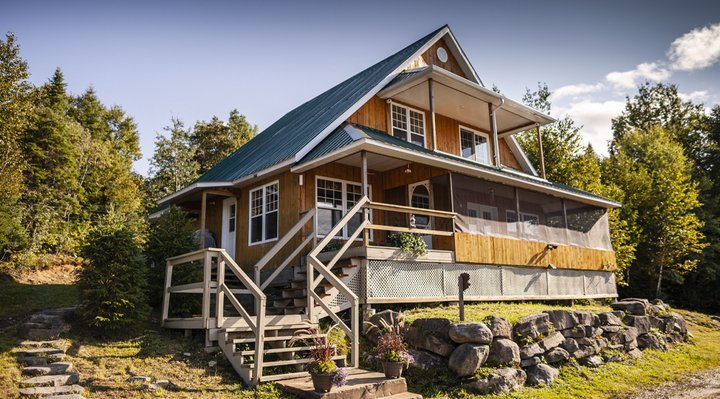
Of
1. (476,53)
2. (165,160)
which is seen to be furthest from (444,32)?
(165,160)

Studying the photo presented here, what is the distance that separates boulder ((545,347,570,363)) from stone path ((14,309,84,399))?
864 centimetres

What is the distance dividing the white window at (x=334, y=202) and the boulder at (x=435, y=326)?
432cm

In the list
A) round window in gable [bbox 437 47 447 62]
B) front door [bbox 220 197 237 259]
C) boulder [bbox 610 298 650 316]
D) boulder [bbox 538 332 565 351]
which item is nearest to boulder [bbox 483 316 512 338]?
boulder [bbox 538 332 565 351]

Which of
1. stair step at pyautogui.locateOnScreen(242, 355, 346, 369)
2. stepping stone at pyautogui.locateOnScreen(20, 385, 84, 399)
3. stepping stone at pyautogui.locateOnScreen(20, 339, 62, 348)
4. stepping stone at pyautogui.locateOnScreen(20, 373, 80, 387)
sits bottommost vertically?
stepping stone at pyautogui.locateOnScreen(20, 385, 84, 399)

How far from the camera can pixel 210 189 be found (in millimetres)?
15484

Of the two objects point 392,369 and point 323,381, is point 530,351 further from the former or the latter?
point 323,381

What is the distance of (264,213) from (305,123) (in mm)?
3862

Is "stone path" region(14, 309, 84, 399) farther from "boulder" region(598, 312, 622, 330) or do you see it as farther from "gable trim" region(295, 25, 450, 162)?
"boulder" region(598, 312, 622, 330)

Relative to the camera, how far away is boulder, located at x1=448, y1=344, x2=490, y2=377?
30.0 ft

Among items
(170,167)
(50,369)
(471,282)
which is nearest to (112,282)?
(50,369)

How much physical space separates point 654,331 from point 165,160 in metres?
27.4

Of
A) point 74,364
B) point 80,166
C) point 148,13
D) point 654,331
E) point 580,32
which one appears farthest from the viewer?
point 80,166

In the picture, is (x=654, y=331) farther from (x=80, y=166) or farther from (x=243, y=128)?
(x=243, y=128)

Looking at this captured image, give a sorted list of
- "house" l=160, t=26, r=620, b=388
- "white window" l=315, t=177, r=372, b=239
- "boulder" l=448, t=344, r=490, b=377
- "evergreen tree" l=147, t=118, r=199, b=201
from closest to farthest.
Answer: "boulder" l=448, t=344, r=490, b=377 < "house" l=160, t=26, r=620, b=388 < "white window" l=315, t=177, r=372, b=239 < "evergreen tree" l=147, t=118, r=199, b=201
